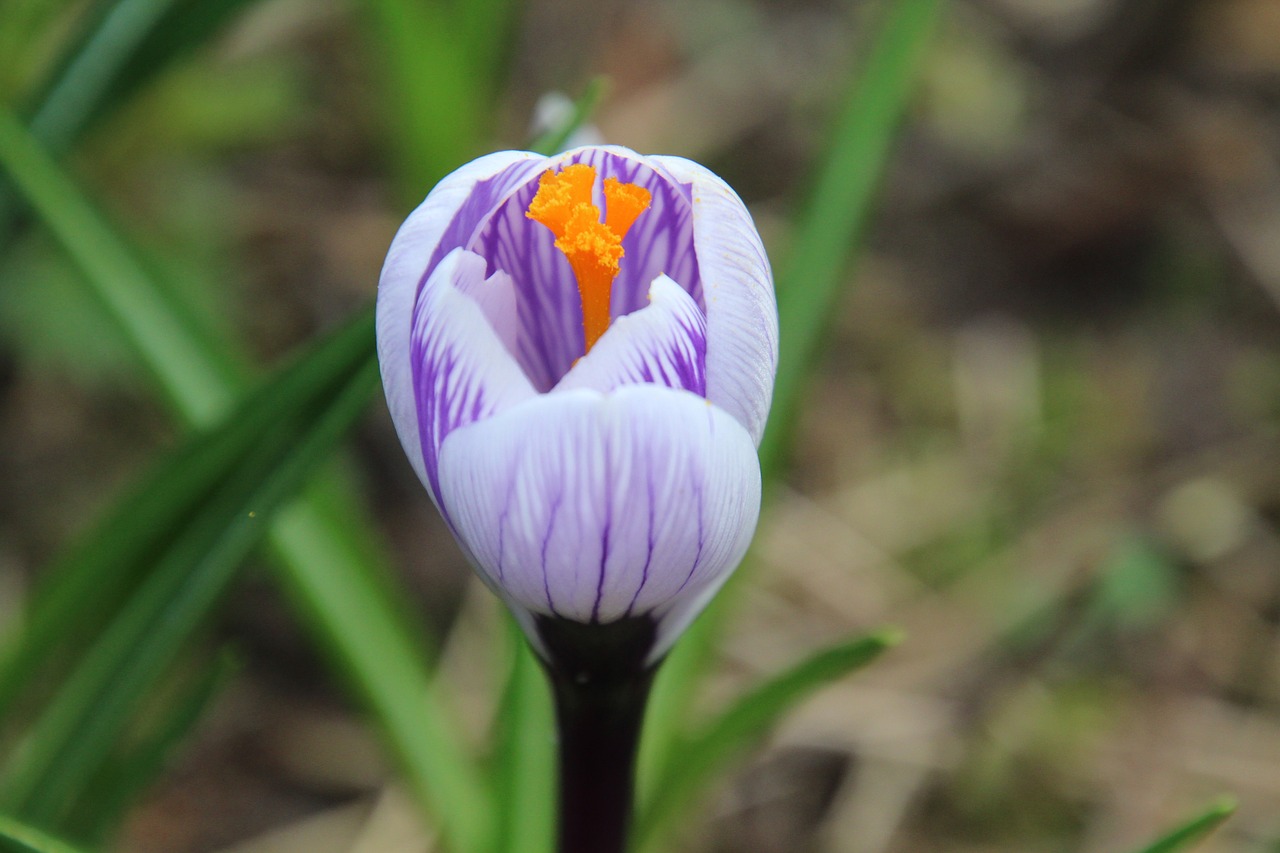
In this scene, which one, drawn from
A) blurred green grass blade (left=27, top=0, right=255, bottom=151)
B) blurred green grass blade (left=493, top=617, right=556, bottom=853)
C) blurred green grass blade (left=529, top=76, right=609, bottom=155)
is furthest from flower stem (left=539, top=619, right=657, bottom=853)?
blurred green grass blade (left=27, top=0, right=255, bottom=151)

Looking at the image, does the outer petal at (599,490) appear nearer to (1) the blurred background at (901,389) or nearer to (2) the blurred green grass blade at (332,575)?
(2) the blurred green grass blade at (332,575)

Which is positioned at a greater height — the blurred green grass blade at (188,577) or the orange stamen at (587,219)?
the orange stamen at (587,219)

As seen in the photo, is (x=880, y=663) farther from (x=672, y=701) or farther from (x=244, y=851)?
(x=244, y=851)

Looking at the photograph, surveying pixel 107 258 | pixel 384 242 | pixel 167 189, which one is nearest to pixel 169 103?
pixel 167 189

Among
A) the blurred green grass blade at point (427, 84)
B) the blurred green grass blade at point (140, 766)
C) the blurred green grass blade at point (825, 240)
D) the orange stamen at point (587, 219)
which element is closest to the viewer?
the orange stamen at point (587, 219)

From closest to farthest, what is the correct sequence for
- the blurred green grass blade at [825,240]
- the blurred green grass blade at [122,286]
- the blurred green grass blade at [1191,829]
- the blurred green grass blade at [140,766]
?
the blurred green grass blade at [1191,829]
the blurred green grass blade at [140,766]
the blurred green grass blade at [122,286]
the blurred green grass blade at [825,240]

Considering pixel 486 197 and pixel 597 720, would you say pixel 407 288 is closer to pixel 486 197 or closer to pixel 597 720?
pixel 486 197

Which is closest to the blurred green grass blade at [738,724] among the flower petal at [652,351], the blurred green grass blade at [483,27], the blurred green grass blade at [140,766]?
the flower petal at [652,351]
